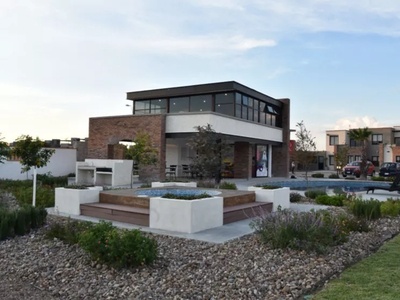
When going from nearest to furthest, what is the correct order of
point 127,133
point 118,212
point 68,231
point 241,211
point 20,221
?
point 68,231 → point 20,221 → point 118,212 → point 241,211 → point 127,133

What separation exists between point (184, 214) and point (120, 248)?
2350 millimetres

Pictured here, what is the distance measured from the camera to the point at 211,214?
7.57 meters

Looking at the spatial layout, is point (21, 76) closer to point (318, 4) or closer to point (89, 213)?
point (89, 213)

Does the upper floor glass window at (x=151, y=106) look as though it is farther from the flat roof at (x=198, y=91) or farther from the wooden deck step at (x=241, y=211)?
the wooden deck step at (x=241, y=211)

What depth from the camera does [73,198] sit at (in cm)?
920

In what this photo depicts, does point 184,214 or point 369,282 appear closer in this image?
point 369,282

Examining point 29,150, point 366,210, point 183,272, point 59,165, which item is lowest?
point 183,272

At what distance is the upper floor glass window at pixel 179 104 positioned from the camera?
23875 mm

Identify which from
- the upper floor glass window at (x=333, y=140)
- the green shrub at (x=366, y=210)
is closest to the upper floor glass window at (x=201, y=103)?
the green shrub at (x=366, y=210)

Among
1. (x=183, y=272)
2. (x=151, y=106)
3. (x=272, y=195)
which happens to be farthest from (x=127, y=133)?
(x=183, y=272)

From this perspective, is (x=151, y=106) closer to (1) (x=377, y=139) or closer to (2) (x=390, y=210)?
(2) (x=390, y=210)

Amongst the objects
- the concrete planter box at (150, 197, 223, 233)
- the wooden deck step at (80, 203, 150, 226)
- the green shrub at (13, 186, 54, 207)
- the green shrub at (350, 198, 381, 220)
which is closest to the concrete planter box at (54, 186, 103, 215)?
the wooden deck step at (80, 203, 150, 226)

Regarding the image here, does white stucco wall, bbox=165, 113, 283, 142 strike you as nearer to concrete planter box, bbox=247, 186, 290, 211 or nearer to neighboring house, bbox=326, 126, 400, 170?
concrete planter box, bbox=247, 186, 290, 211

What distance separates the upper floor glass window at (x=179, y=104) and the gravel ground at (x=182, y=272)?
59.9 feet
